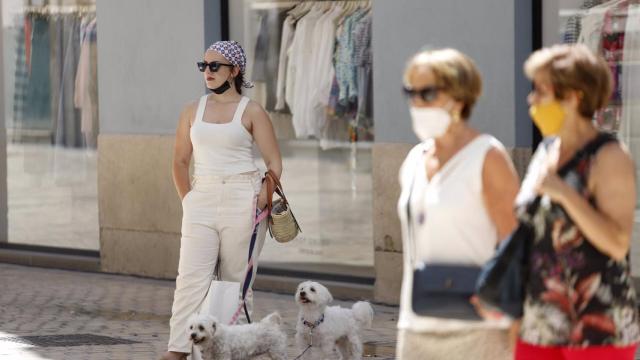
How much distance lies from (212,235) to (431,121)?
3.79m

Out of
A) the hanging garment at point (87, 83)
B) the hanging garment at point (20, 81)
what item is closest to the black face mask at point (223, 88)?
the hanging garment at point (87, 83)

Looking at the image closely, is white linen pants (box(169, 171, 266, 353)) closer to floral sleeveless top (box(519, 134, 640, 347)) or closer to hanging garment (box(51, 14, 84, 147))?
floral sleeveless top (box(519, 134, 640, 347))

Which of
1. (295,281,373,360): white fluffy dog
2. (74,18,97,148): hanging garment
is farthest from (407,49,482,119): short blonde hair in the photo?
(74,18,97,148): hanging garment

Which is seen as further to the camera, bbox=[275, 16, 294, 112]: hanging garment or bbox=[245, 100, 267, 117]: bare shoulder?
bbox=[275, 16, 294, 112]: hanging garment

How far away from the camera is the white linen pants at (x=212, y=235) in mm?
8312

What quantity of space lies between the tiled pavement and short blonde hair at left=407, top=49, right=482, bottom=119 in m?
4.93

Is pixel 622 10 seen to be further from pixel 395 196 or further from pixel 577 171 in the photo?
pixel 577 171

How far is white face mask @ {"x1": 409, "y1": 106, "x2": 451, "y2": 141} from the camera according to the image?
15.5 feet

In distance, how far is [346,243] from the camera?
12430 millimetres

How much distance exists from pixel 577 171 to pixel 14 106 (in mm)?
11464

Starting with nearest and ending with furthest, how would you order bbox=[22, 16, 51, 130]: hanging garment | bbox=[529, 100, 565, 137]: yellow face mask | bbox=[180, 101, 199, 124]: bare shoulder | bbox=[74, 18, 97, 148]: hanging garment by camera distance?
bbox=[529, 100, 565, 137]: yellow face mask, bbox=[180, 101, 199, 124]: bare shoulder, bbox=[74, 18, 97, 148]: hanging garment, bbox=[22, 16, 51, 130]: hanging garment

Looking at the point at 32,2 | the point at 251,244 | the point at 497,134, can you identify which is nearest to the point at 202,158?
the point at 251,244

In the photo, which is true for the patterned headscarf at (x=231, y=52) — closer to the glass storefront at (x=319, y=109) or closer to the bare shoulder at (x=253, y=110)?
the bare shoulder at (x=253, y=110)

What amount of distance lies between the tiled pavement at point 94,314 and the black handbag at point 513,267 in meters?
5.00
